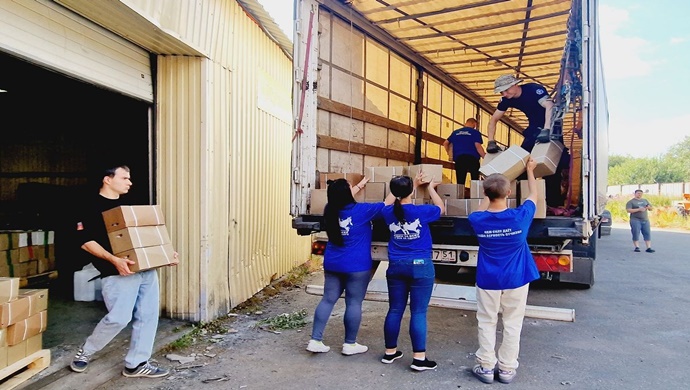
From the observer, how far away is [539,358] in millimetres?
4055

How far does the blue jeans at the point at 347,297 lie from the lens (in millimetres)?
3980

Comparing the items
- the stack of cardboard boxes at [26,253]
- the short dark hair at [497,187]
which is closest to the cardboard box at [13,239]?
the stack of cardboard boxes at [26,253]

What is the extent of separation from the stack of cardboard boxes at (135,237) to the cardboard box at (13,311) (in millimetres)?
691

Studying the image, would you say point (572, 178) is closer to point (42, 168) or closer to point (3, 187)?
point (42, 168)

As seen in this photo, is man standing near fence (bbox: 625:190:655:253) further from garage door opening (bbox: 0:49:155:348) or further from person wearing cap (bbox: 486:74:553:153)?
garage door opening (bbox: 0:49:155:348)

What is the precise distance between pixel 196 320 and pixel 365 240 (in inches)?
82.4

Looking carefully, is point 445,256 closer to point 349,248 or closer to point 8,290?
point 349,248

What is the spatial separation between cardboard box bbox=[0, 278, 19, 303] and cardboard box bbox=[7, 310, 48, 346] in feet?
0.61

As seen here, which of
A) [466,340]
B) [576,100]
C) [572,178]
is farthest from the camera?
[576,100]

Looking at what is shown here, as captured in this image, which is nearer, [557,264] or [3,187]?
[557,264]

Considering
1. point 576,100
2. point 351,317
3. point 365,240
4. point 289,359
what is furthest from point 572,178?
point 289,359

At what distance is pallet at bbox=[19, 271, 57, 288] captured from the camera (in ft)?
19.5

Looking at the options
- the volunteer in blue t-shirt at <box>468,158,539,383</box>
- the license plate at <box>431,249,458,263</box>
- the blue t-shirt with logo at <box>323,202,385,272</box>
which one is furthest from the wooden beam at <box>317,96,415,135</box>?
the volunteer in blue t-shirt at <box>468,158,539,383</box>

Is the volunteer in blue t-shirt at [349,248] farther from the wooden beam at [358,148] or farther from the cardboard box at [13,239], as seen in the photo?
the cardboard box at [13,239]
